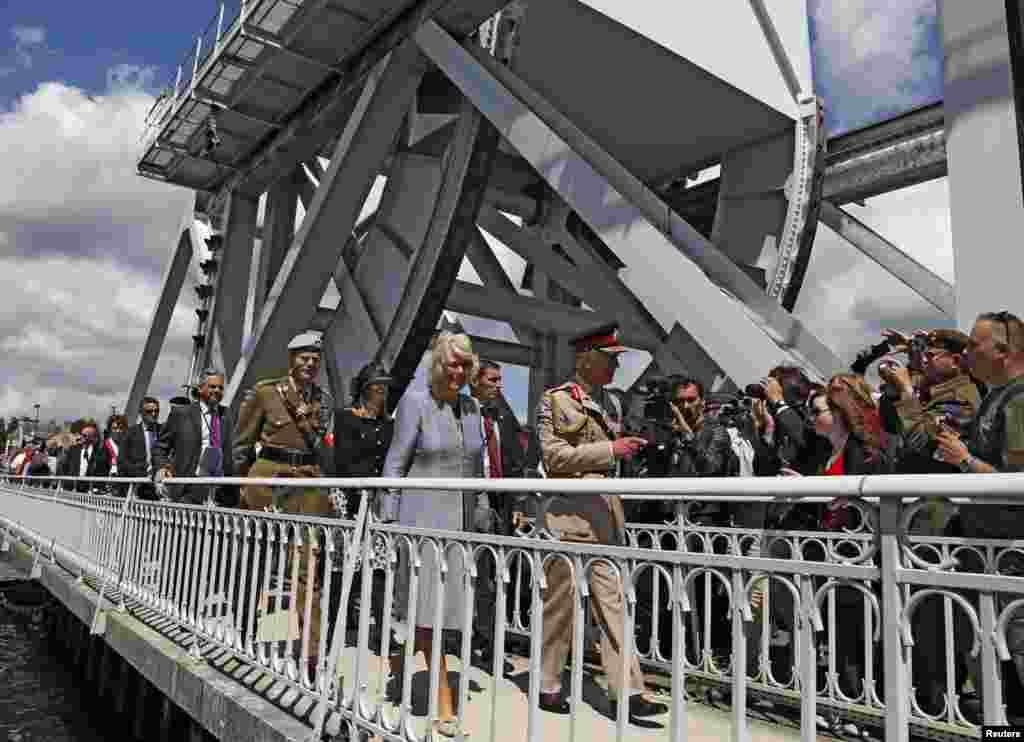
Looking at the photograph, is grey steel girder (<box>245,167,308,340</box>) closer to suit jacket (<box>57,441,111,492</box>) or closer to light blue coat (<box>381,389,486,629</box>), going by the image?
suit jacket (<box>57,441,111,492</box>)

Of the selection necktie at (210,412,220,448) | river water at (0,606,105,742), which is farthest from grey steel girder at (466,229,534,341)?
necktie at (210,412,220,448)

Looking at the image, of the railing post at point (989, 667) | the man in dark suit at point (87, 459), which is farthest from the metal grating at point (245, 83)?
the railing post at point (989, 667)

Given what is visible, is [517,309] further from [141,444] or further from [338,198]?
[141,444]

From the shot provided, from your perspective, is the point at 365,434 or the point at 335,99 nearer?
the point at 365,434

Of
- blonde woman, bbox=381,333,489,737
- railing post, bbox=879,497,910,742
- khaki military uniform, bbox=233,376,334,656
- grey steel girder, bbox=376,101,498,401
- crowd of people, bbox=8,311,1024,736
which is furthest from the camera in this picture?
grey steel girder, bbox=376,101,498,401

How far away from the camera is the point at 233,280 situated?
20.5 meters

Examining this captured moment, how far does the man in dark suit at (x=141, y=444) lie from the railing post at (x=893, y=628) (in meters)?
8.23

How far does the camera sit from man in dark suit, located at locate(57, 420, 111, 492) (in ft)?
34.8

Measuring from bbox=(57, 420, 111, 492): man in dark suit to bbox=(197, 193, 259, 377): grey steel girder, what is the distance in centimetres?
658

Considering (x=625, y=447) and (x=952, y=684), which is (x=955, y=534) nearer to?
(x=952, y=684)

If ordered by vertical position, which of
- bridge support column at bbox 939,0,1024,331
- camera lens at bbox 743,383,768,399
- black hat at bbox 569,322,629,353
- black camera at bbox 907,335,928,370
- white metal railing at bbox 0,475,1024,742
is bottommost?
white metal railing at bbox 0,475,1024,742

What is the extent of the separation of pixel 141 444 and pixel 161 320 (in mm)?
16646

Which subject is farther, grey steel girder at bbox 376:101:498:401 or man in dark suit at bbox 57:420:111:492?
grey steel girder at bbox 376:101:498:401

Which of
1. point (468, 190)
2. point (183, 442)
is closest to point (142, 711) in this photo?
point (183, 442)
